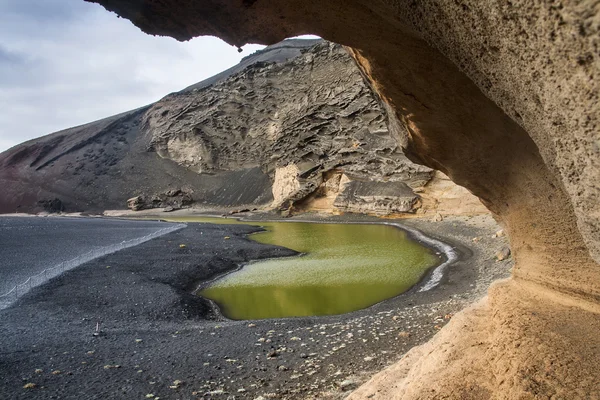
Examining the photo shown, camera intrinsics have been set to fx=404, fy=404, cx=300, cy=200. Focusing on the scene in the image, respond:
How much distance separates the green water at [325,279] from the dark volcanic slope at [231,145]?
12.5m

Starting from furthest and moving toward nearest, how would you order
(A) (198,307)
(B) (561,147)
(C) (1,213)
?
(C) (1,213) < (A) (198,307) < (B) (561,147)

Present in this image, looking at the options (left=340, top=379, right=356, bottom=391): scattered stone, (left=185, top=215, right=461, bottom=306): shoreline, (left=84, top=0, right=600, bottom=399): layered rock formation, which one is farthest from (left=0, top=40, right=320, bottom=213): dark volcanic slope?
(left=84, top=0, right=600, bottom=399): layered rock formation

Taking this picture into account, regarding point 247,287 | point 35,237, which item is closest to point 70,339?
point 247,287

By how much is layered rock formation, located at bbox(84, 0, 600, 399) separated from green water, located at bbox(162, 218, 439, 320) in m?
7.22

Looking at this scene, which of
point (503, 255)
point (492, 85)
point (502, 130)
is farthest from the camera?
point (503, 255)

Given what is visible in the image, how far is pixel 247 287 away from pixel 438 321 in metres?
7.40

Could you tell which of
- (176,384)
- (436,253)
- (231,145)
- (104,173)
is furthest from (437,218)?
(104,173)

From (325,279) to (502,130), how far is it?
37.2 ft

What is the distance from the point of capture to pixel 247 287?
13.8 meters

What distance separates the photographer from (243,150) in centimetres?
5497

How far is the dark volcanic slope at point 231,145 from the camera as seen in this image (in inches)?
1459

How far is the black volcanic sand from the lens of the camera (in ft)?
19.1

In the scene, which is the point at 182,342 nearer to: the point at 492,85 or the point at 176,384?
the point at 176,384

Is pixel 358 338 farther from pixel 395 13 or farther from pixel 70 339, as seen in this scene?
pixel 395 13
